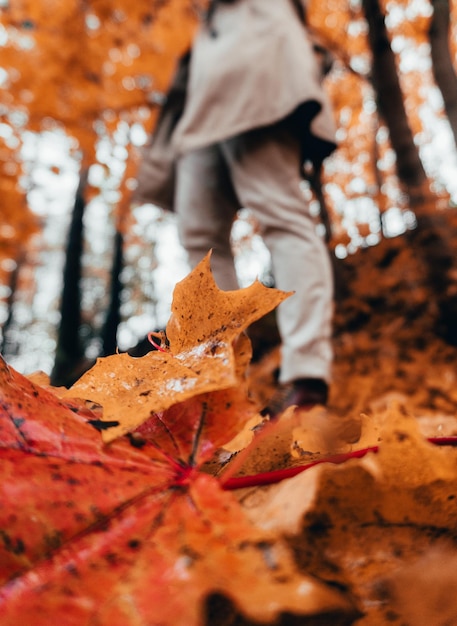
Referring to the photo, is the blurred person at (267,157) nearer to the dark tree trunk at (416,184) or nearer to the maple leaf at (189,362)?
the maple leaf at (189,362)

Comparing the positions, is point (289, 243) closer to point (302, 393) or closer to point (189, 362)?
point (302, 393)

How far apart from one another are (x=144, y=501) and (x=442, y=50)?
11.4ft

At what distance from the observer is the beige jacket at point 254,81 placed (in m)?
1.28

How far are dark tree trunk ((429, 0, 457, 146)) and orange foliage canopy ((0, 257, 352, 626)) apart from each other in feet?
10.5

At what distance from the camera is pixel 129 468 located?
0.79ft

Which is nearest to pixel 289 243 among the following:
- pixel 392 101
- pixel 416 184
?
pixel 416 184

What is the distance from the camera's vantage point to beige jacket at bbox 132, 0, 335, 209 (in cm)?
128

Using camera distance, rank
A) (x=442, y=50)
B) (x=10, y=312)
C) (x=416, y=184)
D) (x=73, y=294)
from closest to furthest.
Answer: (x=416, y=184) → (x=442, y=50) → (x=73, y=294) → (x=10, y=312)

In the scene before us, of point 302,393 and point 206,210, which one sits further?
point 206,210

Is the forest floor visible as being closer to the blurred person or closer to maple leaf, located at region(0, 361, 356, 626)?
maple leaf, located at region(0, 361, 356, 626)

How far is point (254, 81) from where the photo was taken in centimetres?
132

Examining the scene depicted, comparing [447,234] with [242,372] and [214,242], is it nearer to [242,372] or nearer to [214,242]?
[214,242]

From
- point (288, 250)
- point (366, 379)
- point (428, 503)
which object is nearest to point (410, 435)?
point (428, 503)

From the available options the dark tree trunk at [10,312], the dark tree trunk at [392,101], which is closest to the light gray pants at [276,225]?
the dark tree trunk at [392,101]
